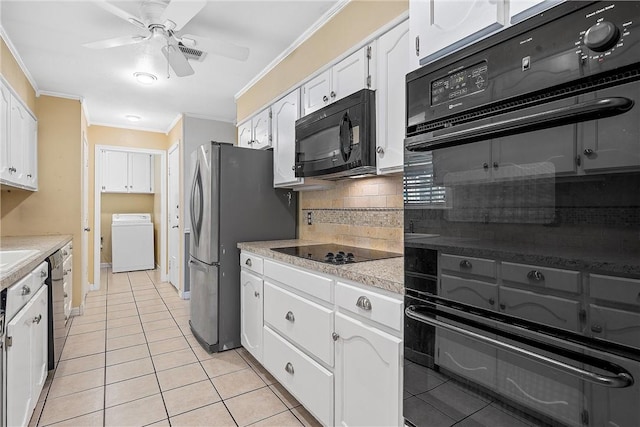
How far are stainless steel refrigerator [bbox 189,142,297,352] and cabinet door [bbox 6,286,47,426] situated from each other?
41.7 inches

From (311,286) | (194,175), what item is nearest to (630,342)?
(311,286)

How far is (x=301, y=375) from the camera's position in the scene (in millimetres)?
1881

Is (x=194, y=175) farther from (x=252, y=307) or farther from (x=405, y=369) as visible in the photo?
(x=405, y=369)

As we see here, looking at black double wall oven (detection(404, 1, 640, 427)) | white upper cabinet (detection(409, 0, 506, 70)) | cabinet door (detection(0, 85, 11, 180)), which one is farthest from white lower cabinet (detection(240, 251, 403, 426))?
cabinet door (detection(0, 85, 11, 180))

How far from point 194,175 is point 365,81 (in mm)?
1787

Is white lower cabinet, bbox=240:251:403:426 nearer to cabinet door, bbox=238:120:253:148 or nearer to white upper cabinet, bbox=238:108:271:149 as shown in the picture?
white upper cabinet, bbox=238:108:271:149

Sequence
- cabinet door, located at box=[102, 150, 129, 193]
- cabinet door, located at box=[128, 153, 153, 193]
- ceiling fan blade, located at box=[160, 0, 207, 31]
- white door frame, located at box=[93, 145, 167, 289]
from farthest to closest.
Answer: cabinet door, located at box=[128, 153, 153, 193] → cabinet door, located at box=[102, 150, 129, 193] → white door frame, located at box=[93, 145, 167, 289] → ceiling fan blade, located at box=[160, 0, 207, 31]

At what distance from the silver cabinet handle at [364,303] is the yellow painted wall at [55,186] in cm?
370

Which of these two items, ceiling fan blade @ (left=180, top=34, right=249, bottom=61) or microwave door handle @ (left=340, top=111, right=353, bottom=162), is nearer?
microwave door handle @ (left=340, top=111, right=353, bottom=162)

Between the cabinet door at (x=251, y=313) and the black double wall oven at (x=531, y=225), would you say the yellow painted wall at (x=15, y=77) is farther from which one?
the black double wall oven at (x=531, y=225)

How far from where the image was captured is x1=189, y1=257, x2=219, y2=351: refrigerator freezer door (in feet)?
8.96

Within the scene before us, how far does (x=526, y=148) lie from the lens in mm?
852

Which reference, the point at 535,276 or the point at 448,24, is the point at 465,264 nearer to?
the point at 535,276

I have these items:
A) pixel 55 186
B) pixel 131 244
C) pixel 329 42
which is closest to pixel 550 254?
pixel 329 42
